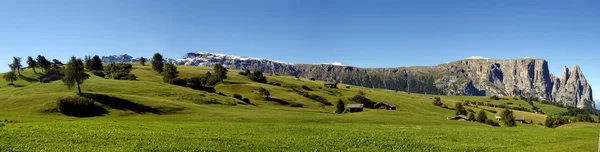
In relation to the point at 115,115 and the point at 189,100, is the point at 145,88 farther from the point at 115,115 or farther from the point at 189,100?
the point at 115,115

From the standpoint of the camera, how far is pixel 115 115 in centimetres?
7300

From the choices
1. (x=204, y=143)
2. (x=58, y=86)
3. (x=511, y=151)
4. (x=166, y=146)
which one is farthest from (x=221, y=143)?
(x=58, y=86)

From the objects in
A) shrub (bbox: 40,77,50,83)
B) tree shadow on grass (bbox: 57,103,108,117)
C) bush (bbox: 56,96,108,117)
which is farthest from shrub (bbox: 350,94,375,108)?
shrub (bbox: 40,77,50,83)

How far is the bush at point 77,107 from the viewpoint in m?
72.7

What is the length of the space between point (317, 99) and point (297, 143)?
137m

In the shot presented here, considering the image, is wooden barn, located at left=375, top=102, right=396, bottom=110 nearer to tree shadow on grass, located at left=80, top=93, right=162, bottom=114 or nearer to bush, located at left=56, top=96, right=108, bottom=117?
tree shadow on grass, located at left=80, top=93, right=162, bottom=114

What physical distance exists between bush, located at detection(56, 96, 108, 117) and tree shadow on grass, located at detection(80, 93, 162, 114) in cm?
392

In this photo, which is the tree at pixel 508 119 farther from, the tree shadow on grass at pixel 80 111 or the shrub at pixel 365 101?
the tree shadow on grass at pixel 80 111

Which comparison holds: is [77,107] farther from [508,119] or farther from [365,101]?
[508,119]

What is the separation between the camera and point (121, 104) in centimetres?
8119

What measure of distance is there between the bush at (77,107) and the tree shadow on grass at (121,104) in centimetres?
392

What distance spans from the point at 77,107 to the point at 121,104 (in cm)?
936

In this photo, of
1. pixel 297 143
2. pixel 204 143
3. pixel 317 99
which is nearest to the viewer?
pixel 204 143

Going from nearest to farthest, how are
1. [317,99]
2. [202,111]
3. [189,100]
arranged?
[202,111] < [189,100] < [317,99]
